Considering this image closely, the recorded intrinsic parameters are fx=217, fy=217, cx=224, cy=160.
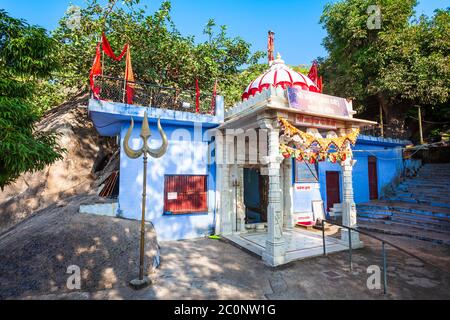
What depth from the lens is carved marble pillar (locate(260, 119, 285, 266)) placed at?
5996 millimetres

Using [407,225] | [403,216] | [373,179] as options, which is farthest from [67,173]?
[373,179]

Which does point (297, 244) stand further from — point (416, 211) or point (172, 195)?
point (416, 211)

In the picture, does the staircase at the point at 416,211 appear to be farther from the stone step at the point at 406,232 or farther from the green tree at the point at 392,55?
the green tree at the point at 392,55

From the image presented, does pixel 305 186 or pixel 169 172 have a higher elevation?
pixel 169 172

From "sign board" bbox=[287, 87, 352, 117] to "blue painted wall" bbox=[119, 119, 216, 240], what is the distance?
4012 millimetres

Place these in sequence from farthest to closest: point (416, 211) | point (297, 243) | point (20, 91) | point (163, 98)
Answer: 1. point (416, 211)
2. point (163, 98)
3. point (297, 243)
4. point (20, 91)

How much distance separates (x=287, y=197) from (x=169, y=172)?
17.2ft

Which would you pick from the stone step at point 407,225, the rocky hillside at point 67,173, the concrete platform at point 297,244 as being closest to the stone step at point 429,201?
the stone step at point 407,225

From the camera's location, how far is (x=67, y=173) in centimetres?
1104

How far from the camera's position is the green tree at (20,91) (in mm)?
3951

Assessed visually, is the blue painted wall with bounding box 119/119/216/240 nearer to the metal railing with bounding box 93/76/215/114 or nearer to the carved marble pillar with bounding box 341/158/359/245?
the metal railing with bounding box 93/76/215/114

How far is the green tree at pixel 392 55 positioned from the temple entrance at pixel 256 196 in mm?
11061

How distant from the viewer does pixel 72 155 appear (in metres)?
11.3

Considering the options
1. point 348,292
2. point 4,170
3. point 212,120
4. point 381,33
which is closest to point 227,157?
point 212,120
